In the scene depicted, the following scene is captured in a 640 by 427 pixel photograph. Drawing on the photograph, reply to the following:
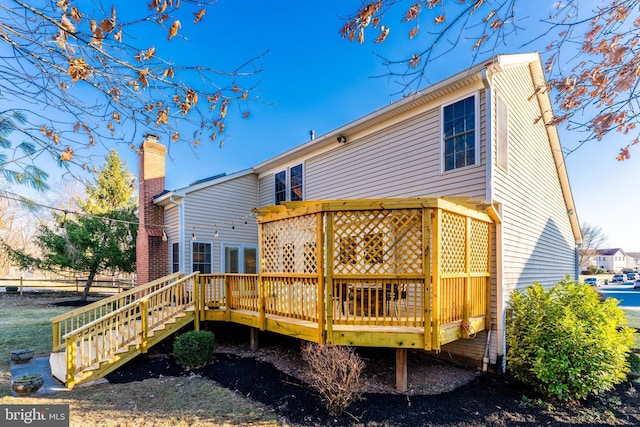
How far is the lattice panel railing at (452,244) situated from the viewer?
5398 mm

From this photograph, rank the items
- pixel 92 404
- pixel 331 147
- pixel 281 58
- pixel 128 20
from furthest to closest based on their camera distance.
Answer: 1. pixel 331 147
2. pixel 281 58
3. pixel 92 404
4. pixel 128 20

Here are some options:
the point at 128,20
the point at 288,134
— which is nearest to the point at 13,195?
the point at 128,20

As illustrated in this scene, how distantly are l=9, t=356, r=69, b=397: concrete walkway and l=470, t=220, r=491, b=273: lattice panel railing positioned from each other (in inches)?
305

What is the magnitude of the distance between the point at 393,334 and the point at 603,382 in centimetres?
338

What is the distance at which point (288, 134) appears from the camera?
14102mm

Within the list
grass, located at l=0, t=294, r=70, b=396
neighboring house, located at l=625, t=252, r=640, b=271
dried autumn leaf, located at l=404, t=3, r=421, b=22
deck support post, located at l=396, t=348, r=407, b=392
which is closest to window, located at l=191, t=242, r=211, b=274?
grass, located at l=0, t=294, r=70, b=396

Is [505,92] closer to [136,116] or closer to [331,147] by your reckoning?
[331,147]

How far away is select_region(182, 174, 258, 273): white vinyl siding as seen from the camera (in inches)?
442

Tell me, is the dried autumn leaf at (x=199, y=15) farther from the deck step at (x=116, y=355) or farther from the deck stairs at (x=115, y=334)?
the deck step at (x=116, y=355)

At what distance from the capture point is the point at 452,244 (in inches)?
222

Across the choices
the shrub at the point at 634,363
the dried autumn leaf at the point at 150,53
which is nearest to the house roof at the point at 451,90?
the dried autumn leaf at the point at 150,53

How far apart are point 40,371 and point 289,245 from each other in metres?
5.58

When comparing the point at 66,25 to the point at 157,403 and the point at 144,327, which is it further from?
the point at 144,327

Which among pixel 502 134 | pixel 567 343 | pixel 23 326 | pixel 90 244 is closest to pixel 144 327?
pixel 23 326
